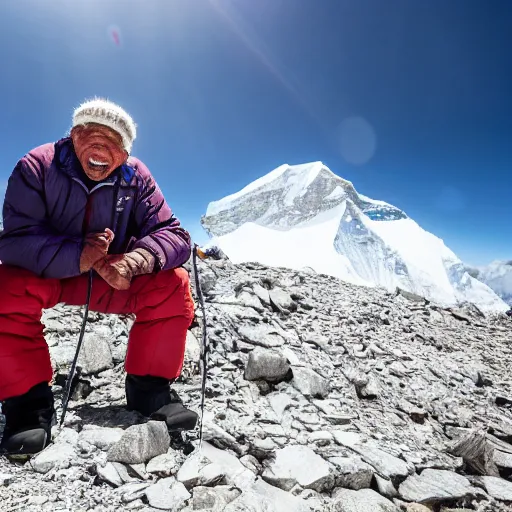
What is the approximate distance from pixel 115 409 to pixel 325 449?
1.57 m

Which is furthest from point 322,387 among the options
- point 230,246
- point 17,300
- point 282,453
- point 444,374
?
point 230,246

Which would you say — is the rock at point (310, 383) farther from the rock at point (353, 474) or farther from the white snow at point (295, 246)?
the white snow at point (295, 246)

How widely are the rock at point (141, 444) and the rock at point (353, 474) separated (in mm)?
1104

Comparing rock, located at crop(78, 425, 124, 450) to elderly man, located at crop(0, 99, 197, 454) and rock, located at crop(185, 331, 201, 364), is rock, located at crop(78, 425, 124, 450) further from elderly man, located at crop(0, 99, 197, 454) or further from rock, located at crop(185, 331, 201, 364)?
rock, located at crop(185, 331, 201, 364)

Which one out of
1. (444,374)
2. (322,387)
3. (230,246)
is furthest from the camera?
(230,246)

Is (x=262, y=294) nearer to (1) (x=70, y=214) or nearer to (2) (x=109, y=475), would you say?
(1) (x=70, y=214)

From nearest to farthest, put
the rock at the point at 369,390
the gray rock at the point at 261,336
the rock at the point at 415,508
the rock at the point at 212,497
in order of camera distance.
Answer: the rock at the point at 212,497 < the rock at the point at 415,508 < the rock at the point at 369,390 < the gray rock at the point at 261,336

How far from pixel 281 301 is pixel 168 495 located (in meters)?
3.86

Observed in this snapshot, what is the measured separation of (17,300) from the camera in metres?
2.04

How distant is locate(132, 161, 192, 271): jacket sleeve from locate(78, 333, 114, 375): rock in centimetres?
124

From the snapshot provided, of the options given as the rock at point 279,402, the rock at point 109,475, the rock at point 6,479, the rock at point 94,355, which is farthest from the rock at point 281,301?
the rock at point 6,479

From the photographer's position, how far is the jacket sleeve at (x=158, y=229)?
7.84 ft

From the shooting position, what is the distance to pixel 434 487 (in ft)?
7.49

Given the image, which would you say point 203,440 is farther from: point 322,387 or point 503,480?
point 503,480
